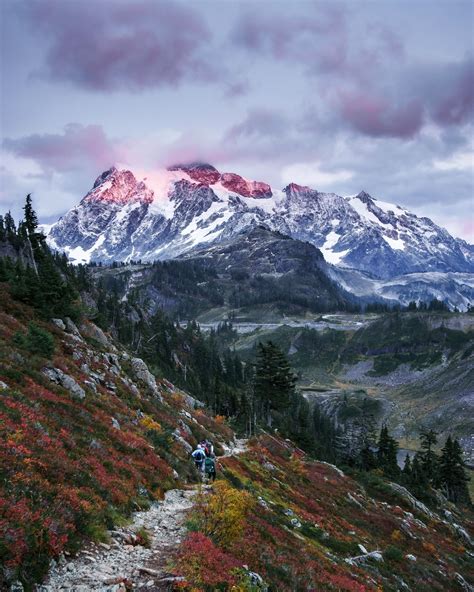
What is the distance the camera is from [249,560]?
14750 millimetres

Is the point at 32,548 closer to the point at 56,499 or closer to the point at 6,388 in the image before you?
the point at 56,499

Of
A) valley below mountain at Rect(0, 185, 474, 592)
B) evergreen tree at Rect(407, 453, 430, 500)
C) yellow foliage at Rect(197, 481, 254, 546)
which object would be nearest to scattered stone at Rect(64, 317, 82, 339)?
valley below mountain at Rect(0, 185, 474, 592)

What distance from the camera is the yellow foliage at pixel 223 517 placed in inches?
596

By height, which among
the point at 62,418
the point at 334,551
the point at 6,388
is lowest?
the point at 334,551

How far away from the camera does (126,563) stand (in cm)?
1175

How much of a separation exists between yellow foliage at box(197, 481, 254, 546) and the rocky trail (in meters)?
0.86

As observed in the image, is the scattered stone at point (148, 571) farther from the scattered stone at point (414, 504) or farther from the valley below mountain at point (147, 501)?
the scattered stone at point (414, 504)

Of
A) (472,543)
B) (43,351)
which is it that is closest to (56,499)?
(43,351)

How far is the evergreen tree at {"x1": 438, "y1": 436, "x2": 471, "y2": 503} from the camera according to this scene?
3457 inches

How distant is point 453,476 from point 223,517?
3526 inches

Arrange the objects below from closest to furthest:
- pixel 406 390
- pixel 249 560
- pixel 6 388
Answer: pixel 249 560 < pixel 6 388 < pixel 406 390

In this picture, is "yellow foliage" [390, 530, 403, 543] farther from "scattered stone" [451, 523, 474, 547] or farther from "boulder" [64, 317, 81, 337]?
"boulder" [64, 317, 81, 337]

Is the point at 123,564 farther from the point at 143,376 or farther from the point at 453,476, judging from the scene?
the point at 453,476

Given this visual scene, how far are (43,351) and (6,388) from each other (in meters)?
8.53
